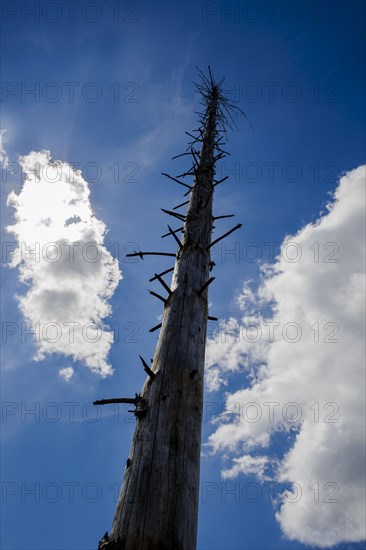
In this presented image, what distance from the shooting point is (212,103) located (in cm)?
993

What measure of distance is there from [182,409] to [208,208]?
367cm

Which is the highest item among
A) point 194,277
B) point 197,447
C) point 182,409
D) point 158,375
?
point 194,277

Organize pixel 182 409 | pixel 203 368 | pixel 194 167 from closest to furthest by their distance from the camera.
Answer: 1. pixel 182 409
2. pixel 203 368
3. pixel 194 167

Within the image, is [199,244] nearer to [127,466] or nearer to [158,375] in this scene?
[158,375]

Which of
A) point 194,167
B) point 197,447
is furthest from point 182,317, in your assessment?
Answer: point 194,167

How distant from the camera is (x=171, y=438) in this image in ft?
8.40

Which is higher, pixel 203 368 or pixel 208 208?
pixel 208 208

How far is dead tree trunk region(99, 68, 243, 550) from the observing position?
2141 millimetres

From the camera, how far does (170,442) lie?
99.9 inches

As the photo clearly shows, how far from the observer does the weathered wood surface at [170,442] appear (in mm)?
2137

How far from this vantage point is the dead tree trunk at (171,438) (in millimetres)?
2141

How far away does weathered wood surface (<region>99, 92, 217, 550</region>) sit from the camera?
2137 mm

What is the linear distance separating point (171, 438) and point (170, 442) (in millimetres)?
30

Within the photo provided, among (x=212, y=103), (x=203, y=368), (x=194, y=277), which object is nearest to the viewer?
(x=203, y=368)
